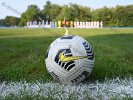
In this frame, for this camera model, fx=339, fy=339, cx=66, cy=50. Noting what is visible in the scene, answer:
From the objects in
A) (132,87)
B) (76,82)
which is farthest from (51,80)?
(132,87)

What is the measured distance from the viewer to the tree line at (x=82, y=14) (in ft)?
159

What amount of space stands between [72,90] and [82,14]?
45.9 m

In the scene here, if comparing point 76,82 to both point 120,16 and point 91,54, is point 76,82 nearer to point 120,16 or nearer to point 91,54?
point 91,54

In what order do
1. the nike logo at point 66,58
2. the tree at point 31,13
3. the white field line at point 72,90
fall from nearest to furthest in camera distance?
the white field line at point 72,90, the nike logo at point 66,58, the tree at point 31,13

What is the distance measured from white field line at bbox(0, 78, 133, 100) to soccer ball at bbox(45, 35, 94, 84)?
170mm

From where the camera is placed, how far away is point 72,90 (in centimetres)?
522

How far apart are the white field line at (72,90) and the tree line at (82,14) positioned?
41008mm

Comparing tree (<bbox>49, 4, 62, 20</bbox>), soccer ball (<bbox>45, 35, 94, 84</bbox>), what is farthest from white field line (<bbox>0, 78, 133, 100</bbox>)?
tree (<bbox>49, 4, 62, 20</bbox>)

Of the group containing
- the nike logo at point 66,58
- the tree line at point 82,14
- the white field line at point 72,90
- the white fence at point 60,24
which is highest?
the tree line at point 82,14

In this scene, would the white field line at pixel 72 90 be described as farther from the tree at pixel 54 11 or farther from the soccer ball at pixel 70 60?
the tree at pixel 54 11

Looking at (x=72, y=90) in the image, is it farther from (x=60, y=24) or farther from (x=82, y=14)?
(x=82, y=14)

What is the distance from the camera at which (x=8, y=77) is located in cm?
646

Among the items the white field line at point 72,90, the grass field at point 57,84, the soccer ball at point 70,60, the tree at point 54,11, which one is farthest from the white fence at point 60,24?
the soccer ball at point 70,60

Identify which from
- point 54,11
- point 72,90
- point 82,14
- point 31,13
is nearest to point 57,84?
point 72,90
